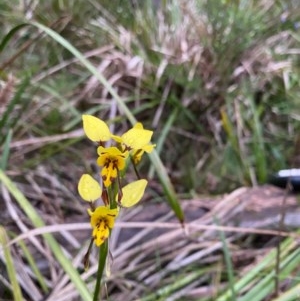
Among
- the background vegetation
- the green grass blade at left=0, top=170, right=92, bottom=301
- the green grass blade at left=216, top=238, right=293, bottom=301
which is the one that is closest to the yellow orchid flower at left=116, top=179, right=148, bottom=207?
the green grass blade at left=0, top=170, right=92, bottom=301

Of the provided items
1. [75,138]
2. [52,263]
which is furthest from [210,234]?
[75,138]

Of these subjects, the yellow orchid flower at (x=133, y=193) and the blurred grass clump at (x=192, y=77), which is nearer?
the yellow orchid flower at (x=133, y=193)

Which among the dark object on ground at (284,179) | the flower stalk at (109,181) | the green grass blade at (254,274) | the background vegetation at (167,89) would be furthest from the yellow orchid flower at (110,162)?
the dark object on ground at (284,179)

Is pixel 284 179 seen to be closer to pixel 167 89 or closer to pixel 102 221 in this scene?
pixel 167 89

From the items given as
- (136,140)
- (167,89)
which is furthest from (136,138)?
(167,89)

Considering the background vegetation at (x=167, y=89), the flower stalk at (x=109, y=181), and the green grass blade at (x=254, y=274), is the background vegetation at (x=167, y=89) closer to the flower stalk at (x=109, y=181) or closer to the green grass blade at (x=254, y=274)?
the green grass blade at (x=254, y=274)

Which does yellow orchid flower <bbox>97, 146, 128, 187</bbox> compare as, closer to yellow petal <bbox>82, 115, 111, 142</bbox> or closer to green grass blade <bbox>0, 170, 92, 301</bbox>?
yellow petal <bbox>82, 115, 111, 142</bbox>

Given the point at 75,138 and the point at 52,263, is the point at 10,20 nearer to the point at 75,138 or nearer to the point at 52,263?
the point at 75,138
